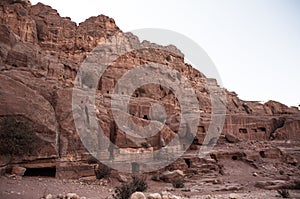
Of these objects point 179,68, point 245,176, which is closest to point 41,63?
point 245,176

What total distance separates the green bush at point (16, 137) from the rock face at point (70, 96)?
201 mm

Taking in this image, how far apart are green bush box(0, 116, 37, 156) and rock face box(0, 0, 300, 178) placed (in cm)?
20

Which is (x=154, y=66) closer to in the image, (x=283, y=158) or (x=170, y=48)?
(x=170, y=48)

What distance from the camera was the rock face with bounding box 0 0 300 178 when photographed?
11562 millimetres

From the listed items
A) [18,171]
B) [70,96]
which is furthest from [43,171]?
[70,96]

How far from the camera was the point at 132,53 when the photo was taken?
2047 inches

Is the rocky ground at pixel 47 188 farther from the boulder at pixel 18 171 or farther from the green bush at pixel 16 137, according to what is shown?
the green bush at pixel 16 137

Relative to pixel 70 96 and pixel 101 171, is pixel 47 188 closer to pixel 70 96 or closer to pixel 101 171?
pixel 101 171

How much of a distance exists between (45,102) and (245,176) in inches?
580

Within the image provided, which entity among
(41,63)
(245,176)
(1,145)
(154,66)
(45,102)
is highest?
(154,66)

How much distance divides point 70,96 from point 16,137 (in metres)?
4.17

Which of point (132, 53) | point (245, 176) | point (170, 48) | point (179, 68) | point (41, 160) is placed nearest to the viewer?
point (41, 160)

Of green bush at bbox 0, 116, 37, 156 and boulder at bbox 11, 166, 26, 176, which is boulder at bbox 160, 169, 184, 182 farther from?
boulder at bbox 11, 166, 26, 176

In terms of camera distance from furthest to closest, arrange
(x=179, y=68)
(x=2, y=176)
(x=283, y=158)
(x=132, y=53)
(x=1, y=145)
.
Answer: (x=179, y=68), (x=132, y=53), (x=283, y=158), (x=1, y=145), (x=2, y=176)
